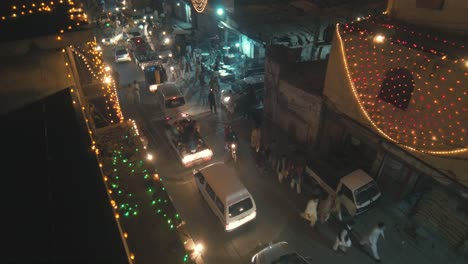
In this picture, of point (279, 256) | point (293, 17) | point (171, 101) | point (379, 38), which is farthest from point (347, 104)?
point (293, 17)

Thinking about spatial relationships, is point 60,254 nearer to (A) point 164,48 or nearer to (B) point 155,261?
(B) point 155,261

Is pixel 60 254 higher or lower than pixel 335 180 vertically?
higher

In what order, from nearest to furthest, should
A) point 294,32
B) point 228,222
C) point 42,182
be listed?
point 42,182 < point 228,222 < point 294,32

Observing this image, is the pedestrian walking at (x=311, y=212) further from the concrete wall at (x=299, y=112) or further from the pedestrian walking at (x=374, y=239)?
the concrete wall at (x=299, y=112)

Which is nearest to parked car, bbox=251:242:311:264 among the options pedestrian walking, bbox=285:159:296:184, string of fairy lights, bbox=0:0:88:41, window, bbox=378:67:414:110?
pedestrian walking, bbox=285:159:296:184

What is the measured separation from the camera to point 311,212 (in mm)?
10062

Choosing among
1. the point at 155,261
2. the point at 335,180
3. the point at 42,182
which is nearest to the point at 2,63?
the point at 42,182

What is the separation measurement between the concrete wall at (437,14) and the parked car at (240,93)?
947 cm

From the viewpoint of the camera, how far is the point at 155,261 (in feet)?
20.7

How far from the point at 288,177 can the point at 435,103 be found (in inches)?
254

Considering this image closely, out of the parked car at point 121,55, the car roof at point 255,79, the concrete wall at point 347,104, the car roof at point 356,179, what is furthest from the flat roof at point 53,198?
the parked car at point 121,55

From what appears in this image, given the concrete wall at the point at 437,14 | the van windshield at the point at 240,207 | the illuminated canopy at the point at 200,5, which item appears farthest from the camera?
Answer: the illuminated canopy at the point at 200,5

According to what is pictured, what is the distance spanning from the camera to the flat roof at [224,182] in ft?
33.0

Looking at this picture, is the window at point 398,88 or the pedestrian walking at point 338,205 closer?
the window at point 398,88
